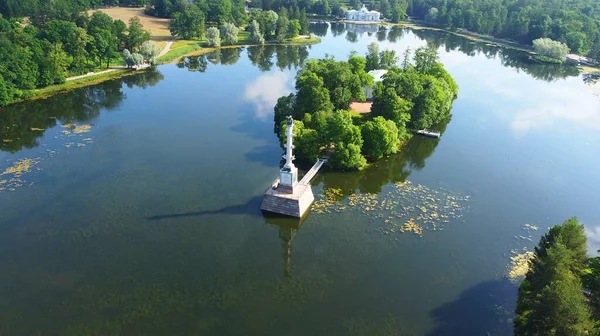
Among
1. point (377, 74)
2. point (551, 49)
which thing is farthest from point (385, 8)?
point (377, 74)

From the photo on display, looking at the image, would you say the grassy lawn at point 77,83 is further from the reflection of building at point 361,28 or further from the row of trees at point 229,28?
the reflection of building at point 361,28

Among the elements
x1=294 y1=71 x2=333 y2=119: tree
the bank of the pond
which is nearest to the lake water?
x1=294 y1=71 x2=333 y2=119: tree

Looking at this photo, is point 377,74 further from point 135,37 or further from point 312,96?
point 135,37

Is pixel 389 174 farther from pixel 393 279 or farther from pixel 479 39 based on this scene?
pixel 479 39

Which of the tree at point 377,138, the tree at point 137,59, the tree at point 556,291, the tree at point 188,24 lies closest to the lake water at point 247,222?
the tree at point 377,138

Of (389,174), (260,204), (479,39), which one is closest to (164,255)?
(260,204)

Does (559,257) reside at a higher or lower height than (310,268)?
higher
